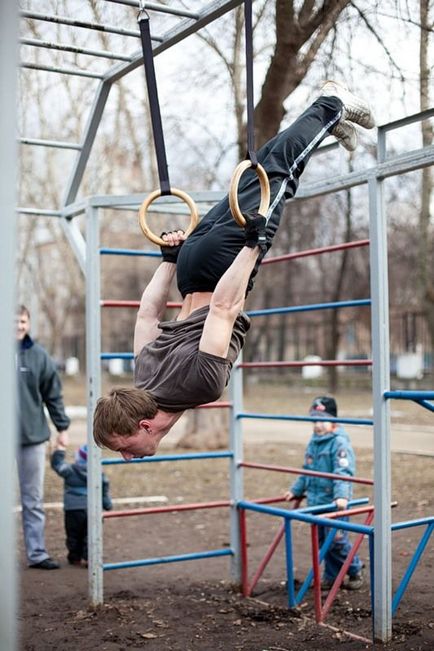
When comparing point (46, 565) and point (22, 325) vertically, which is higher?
point (22, 325)

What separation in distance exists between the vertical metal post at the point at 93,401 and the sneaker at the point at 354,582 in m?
1.55

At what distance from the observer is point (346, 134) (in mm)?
3938

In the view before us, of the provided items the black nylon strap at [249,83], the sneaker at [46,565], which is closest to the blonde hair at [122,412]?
the black nylon strap at [249,83]

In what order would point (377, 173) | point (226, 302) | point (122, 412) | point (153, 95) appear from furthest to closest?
1. point (377, 173)
2. point (153, 95)
3. point (122, 412)
4. point (226, 302)

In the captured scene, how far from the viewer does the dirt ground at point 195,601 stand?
160 inches

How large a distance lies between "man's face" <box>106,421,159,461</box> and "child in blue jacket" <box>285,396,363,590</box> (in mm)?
1898

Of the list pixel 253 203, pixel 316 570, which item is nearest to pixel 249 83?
pixel 253 203

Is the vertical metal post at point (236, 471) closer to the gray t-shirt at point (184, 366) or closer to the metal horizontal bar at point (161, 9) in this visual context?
the gray t-shirt at point (184, 366)

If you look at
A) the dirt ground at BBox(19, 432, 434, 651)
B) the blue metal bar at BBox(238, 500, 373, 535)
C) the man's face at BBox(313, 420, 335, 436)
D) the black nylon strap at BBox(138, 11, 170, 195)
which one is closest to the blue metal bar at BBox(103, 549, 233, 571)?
the dirt ground at BBox(19, 432, 434, 651)

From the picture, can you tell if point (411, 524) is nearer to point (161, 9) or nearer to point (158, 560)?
point (158, 560)

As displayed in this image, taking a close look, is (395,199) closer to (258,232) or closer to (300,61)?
(300,61)

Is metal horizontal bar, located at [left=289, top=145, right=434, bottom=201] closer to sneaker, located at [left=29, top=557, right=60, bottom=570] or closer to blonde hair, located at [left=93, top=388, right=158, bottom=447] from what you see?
blonde hair, located at [left=93, top=388, right=158, bottom=447]

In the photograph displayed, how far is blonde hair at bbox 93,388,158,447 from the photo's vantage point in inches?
122

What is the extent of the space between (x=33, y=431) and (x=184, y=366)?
2.79 m
